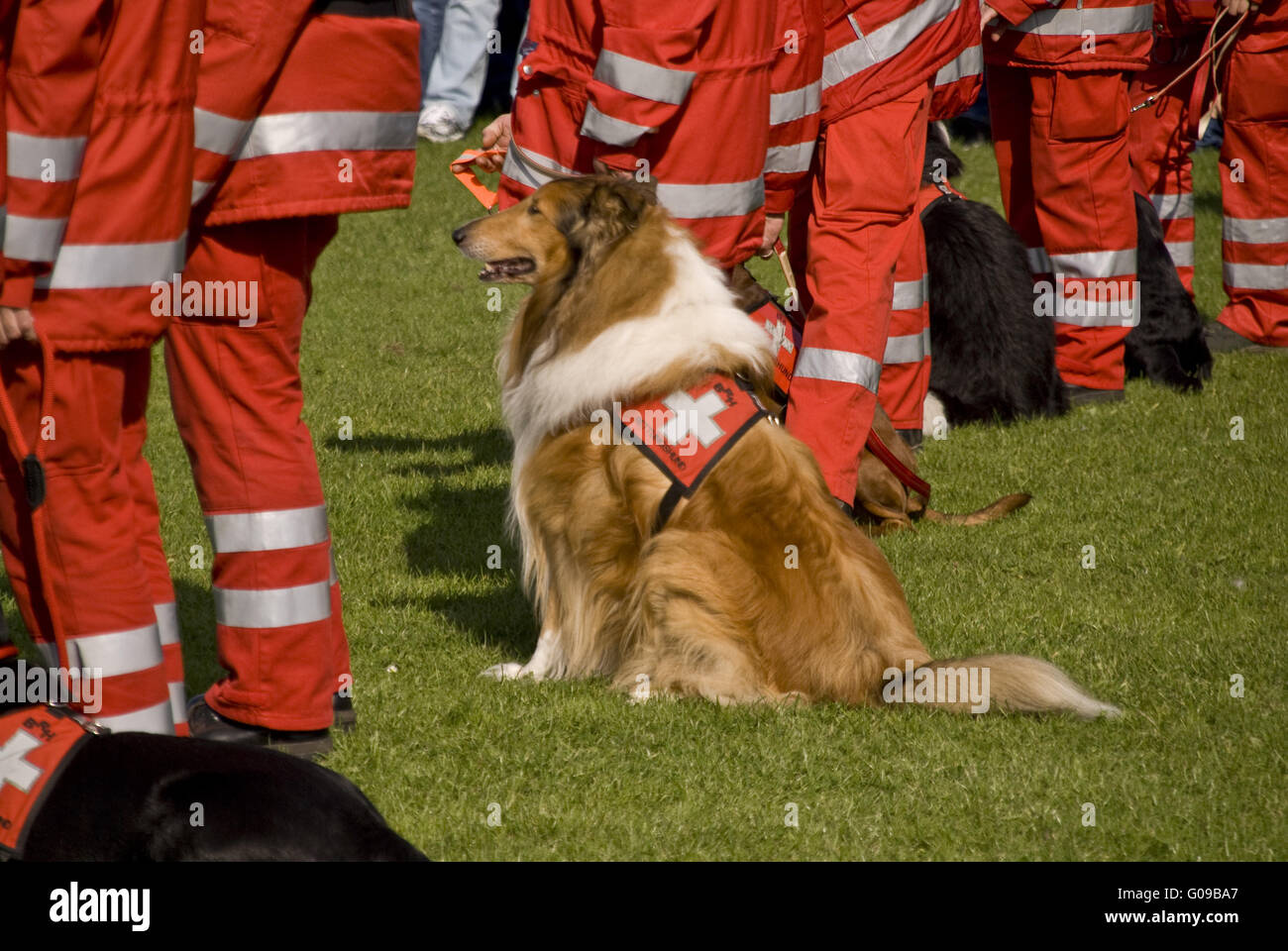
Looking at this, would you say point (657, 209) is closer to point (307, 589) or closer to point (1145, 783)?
point (307, 589)

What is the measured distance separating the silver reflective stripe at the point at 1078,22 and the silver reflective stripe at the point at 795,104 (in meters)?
2.33

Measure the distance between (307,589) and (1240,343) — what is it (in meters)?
6.64

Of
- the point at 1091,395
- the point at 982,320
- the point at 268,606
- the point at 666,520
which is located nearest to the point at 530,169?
Answer: the point at 666,520

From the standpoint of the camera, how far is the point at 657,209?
14.1ft

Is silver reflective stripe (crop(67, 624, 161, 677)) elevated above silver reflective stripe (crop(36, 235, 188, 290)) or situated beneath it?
situated beneath

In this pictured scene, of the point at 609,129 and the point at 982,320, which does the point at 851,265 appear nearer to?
the point at 609,129

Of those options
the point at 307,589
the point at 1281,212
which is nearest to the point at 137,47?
the point at 307,589

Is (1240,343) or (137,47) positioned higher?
(137,47)

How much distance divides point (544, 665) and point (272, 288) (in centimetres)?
164

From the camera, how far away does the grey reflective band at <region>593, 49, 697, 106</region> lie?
409 centimetres

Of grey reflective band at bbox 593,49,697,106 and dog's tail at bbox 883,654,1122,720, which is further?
grey reflective band at bbox 593,49,697,106

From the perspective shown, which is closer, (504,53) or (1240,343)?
(1240,343)

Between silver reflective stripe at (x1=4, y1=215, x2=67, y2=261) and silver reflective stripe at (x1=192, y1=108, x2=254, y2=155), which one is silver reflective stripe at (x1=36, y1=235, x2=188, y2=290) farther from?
silver reflective stripe at (x1=192, y1=108, x2=254, y2=155)

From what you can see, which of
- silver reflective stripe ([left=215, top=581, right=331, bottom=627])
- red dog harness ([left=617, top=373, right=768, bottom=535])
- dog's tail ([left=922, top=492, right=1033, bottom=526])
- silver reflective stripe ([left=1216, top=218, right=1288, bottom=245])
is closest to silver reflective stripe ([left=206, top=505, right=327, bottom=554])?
silver reflective stripe ([left=215, top=581, right=331, bottom=627])
